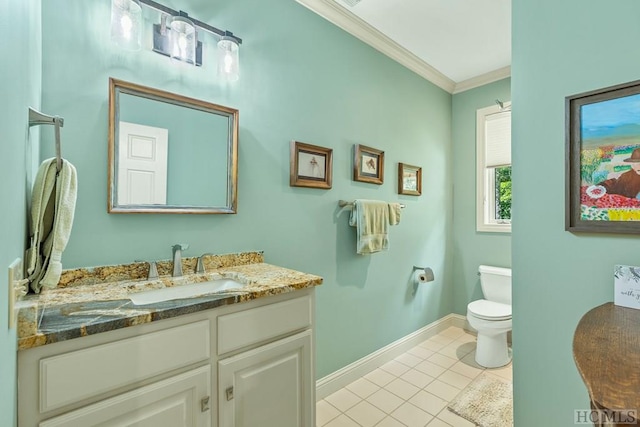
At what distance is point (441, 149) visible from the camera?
3.15 metres

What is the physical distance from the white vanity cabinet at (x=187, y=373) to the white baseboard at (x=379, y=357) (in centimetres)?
70

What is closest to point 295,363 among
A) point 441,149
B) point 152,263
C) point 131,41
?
point 152,263

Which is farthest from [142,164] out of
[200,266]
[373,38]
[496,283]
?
[496,283]

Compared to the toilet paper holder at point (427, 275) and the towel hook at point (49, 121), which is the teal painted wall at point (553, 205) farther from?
the towel hook at point (49, 121)

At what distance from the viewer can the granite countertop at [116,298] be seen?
785 mm

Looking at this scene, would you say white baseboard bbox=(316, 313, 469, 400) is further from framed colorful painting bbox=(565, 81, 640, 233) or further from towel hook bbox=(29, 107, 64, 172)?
towel hook bbox=(29, 107, 64, 172)

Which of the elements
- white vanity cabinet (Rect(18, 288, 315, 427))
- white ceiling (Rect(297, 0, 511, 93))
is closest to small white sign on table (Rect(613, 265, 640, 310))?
white vanity cabinet (Rect(18, 288, 315, 427))

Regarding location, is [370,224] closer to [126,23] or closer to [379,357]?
[379,357]

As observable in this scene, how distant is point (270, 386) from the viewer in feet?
3.95

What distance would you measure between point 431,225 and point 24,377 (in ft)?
9.73

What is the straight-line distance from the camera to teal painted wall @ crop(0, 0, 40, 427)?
1.93 feet

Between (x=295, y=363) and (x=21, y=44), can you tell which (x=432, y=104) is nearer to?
(x=295, y=363)

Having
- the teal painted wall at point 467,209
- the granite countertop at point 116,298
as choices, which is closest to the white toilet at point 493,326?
the teal painted wall at point 467,209

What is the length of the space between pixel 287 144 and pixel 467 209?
228cm
